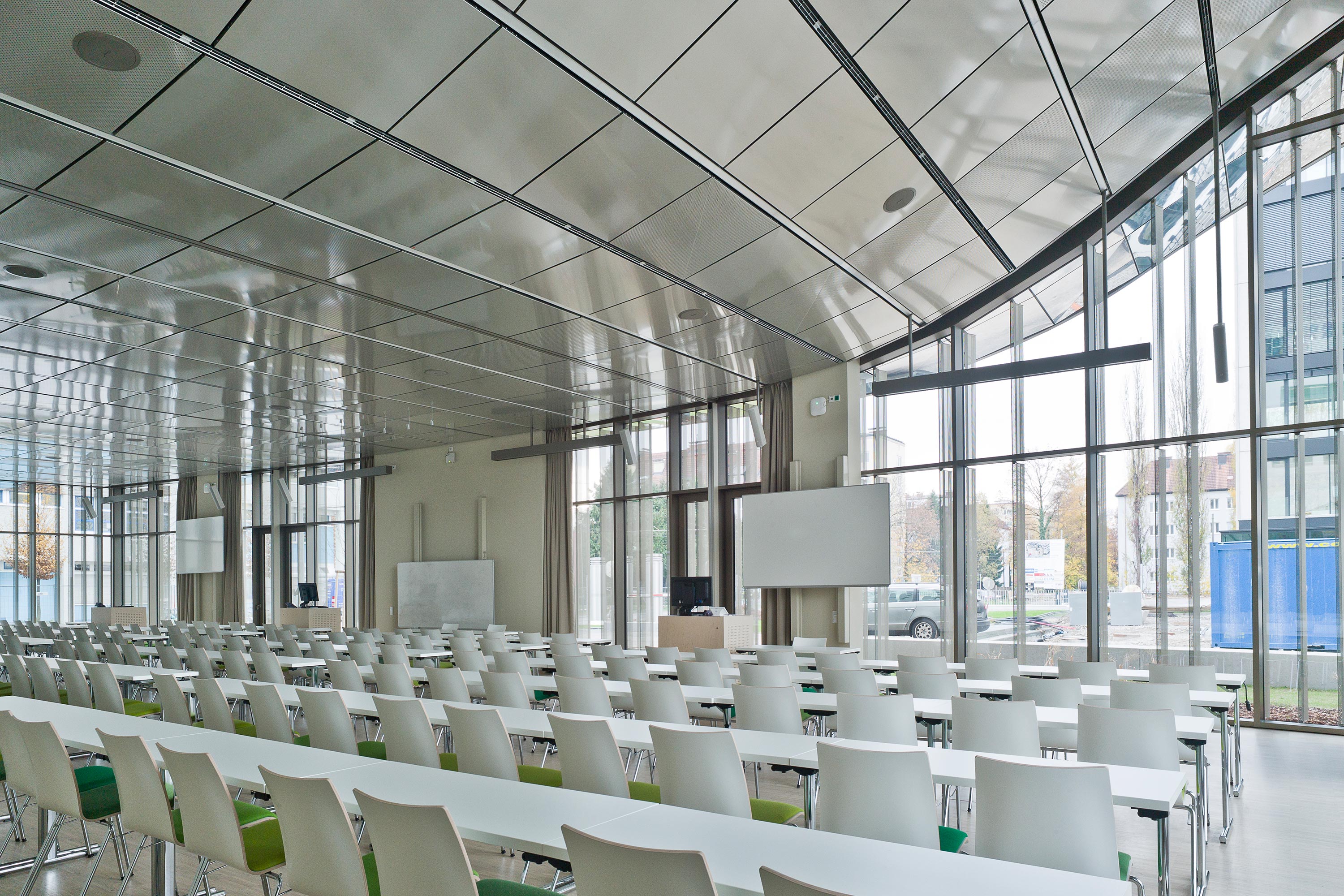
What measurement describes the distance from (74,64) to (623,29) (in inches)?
110

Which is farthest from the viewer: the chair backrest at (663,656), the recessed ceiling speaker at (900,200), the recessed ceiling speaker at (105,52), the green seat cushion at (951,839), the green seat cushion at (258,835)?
the chair backrest at (663,656)

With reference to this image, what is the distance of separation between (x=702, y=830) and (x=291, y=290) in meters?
6.85

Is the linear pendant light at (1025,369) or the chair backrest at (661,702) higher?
the linear pendant light at (1025,369)

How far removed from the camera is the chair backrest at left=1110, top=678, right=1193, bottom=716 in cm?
510

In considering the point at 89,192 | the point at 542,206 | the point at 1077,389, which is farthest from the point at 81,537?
the point at 1077,389

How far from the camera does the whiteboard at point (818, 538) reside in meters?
11.0

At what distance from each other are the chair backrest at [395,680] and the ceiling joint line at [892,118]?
Result: 17.0 feet

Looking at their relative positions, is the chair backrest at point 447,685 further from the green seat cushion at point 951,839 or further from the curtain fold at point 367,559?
the curtain fold at point 367,559

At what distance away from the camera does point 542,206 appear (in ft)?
21.1

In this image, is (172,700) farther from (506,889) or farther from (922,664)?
(922,664)

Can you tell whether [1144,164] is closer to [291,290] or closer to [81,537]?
[291,290]

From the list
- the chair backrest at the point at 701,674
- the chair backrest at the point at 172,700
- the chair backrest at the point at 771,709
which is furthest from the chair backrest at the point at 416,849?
the chair backrest at the point at 701,674

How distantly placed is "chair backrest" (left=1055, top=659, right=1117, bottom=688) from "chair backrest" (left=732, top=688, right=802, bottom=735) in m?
2.49

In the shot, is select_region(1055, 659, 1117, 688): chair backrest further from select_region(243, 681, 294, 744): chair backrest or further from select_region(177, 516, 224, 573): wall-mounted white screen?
select_region(177, 516, 224, 573): wall-mounted white screen
